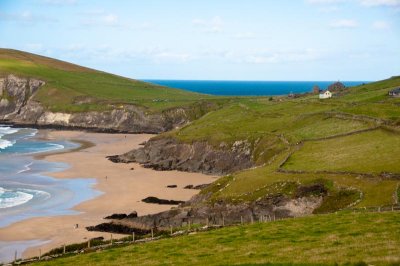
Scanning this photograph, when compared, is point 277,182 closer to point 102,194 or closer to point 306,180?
point 306,180

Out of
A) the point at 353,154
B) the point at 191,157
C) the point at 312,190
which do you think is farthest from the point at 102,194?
the point at 353,154

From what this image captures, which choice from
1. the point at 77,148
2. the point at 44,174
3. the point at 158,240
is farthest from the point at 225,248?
the point at 77,148

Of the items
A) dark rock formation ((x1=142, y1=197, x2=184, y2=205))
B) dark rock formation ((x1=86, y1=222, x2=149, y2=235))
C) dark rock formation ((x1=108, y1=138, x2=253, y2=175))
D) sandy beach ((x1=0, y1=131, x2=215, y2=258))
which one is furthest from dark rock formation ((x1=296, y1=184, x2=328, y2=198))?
dark rock formation ((x1=108, y1=138, x2=253, y2=175))

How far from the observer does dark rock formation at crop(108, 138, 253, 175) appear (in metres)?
118

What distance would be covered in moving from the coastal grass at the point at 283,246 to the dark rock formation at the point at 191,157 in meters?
64.7

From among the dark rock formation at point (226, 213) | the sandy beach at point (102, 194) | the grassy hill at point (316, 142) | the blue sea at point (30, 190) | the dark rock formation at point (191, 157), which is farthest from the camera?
the dark rock formation at point (191, 157)

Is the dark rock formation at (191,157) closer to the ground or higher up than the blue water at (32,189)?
higher up

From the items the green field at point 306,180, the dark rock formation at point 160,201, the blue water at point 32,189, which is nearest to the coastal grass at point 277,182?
A: the green field at point 306,180

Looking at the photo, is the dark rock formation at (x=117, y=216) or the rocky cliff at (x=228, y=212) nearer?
the rocky cliff at (x=228, y=212)

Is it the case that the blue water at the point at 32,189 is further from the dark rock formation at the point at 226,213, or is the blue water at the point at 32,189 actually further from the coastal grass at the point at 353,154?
the coastal grass at the point at 353,154

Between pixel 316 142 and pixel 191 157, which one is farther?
pixel 191 157

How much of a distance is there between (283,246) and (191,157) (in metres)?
89.4

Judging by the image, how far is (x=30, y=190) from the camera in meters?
99.9

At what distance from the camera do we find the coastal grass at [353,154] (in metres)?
77.4
